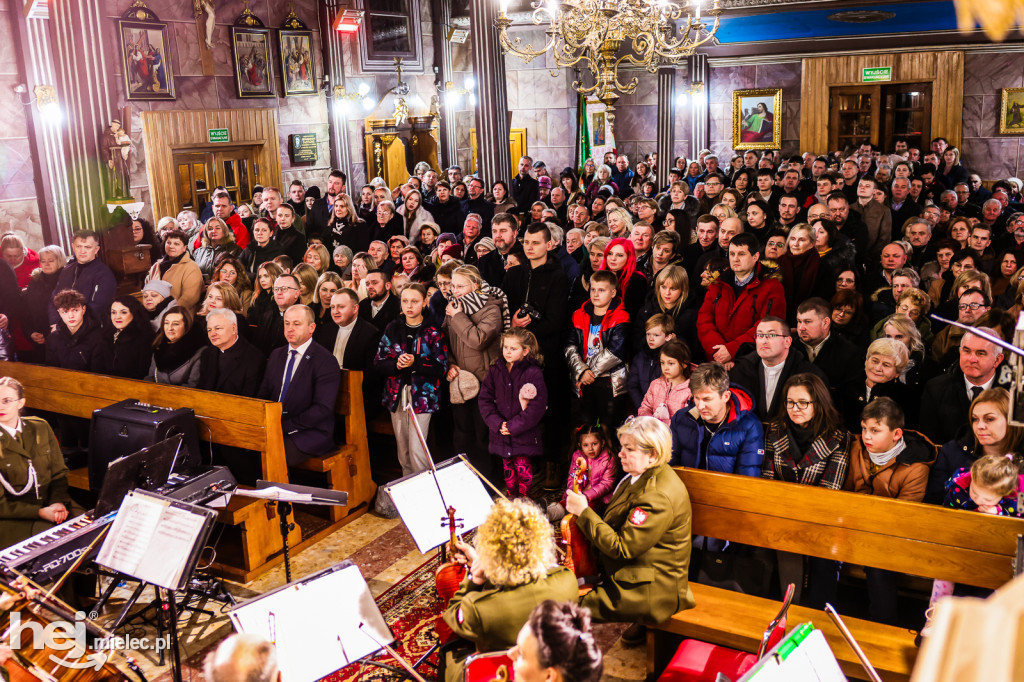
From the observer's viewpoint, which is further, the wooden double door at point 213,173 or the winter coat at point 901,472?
the wooden double door at point 213,173

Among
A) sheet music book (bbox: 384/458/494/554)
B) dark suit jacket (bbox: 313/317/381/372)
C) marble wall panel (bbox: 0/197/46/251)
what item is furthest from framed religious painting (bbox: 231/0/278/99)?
sheet music book (bbox: 384/458/494/554)

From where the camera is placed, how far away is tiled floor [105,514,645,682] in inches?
163

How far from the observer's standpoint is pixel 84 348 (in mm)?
6289

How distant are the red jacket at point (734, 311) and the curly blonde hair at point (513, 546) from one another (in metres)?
2.83

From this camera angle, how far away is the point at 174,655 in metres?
3.78

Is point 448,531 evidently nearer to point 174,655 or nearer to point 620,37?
point 174,655

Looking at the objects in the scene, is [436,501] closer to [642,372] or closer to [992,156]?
[642,372]

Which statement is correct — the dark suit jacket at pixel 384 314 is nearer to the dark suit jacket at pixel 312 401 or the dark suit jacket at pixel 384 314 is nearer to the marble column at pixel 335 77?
the dark suit jacket at pixel 312 401

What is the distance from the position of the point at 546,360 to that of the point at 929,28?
1325 centimetres

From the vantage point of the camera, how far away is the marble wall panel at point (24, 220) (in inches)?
408

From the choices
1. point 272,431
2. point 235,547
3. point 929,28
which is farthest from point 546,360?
point 929,28

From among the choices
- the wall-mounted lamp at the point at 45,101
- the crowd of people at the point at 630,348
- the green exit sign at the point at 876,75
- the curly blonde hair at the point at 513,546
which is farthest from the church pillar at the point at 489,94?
the green exit sign at the point at 876,75

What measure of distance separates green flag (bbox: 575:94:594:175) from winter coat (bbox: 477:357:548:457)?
15.2m

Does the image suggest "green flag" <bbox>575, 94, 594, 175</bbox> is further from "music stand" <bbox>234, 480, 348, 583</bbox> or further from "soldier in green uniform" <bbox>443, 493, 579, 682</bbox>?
"soldier in green uniform" <bbox>443, 493, 579, 682</bbox>
